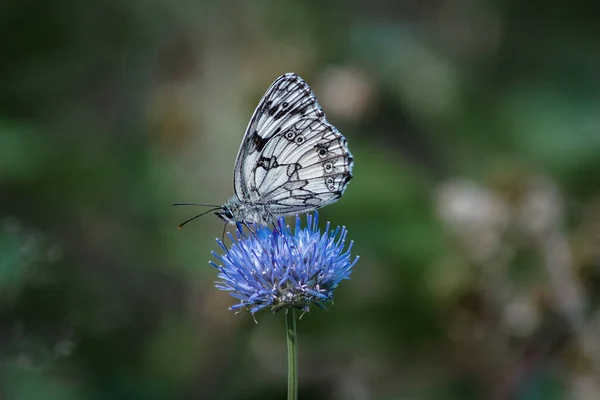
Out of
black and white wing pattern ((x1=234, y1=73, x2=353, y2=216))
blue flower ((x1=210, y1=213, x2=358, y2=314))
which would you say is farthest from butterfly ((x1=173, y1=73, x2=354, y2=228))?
blue flower ((x1=210, y1=213, x2=358, y2=314))

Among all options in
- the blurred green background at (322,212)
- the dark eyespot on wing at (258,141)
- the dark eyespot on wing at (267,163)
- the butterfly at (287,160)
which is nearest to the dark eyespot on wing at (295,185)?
the butterfly at (287,160)

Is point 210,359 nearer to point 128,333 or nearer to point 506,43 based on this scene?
point 128,333

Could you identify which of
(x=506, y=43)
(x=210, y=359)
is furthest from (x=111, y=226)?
(x=506, y=43)

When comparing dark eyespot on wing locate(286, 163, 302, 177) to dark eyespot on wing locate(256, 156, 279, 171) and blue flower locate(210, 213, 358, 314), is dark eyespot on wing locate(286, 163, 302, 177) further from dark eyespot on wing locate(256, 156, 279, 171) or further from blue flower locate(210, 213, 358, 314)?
blue flower locate(210, 213, 358, 314)

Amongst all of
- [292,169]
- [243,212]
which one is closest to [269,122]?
[292,169]

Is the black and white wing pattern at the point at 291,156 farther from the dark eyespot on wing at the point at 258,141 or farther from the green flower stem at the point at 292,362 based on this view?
the green flower stem at the point at 292,362
